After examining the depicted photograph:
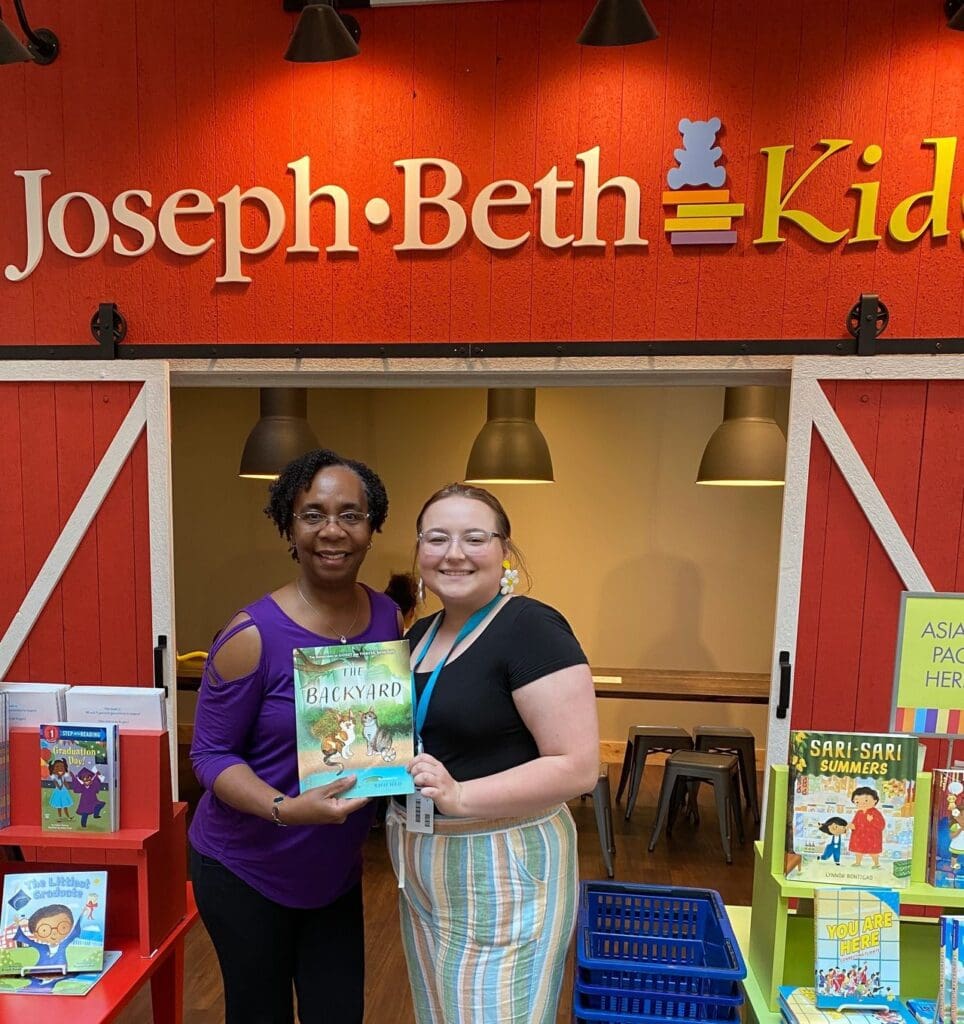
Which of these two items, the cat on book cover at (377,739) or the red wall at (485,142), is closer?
the cat on book cover at (377,739)

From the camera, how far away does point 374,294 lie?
9.86 ft

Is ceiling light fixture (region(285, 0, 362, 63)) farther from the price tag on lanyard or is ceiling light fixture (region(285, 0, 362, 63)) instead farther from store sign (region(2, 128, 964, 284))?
the price tag on lanyard

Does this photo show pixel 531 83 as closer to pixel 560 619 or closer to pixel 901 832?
pixel 560 619

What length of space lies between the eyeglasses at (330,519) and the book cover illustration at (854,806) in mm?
1110

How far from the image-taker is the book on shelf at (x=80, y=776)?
74.4 inches

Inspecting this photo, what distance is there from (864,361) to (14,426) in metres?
3.43

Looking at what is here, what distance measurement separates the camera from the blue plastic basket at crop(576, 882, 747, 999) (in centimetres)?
177

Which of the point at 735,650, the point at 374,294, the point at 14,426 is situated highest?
the point at 374,294

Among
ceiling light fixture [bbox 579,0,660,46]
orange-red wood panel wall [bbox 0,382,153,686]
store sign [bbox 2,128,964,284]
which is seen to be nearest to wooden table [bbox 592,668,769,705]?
orange-red wood panel wall [bbox 0,382,153,686]

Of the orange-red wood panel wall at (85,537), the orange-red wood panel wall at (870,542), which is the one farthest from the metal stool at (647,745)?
the orange-red wood panel wall at (85,537)

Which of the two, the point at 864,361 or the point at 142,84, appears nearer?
the point at 864,361

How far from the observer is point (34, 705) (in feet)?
6.40

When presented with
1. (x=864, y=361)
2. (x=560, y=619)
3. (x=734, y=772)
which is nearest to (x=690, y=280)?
(x=864, y=361)

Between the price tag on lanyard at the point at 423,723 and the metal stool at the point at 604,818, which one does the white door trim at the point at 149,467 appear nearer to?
the price tag on lanyard at the point at 423,723
